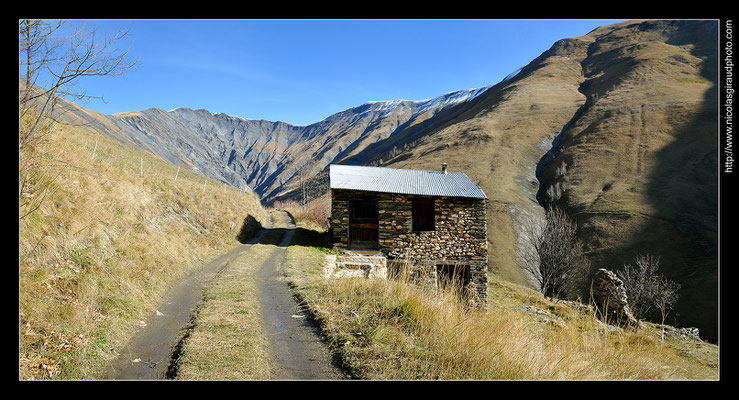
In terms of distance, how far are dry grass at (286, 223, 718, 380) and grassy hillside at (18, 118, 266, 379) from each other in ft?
11.2

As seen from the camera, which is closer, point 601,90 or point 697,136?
point 697,136

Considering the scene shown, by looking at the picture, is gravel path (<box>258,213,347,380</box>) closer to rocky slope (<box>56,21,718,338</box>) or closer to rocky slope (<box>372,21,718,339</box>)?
rocky slope (<box>372,21,718,339</box>)

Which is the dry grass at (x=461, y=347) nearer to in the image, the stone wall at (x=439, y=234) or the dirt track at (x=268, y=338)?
the dirt track at (x=268, y=338)

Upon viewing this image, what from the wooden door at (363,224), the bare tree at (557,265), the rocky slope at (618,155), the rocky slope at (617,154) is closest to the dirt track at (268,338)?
the wooden door at (363,224)

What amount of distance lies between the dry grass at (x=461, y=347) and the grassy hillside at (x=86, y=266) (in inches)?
134

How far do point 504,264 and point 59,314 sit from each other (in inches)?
1697

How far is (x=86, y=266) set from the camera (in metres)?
6.32

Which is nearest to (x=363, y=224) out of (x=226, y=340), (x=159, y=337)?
(x=159, y=337)

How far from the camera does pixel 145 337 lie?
537 cm
